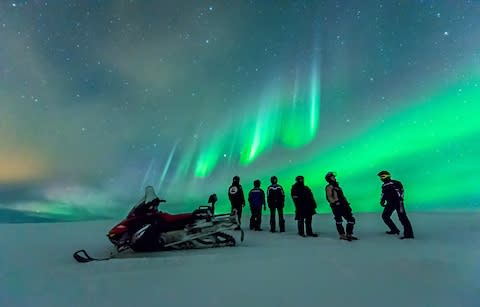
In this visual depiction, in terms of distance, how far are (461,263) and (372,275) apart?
2.17 metres

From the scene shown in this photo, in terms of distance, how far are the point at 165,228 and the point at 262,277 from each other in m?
4.00

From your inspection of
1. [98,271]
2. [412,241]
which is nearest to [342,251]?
[412,241]

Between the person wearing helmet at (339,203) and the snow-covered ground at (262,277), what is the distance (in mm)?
1120

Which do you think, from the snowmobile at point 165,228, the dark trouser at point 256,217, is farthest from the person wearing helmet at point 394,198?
the snowmobile at point 165,228

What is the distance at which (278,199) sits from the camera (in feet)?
39.5

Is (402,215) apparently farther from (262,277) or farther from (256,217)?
(262,277)

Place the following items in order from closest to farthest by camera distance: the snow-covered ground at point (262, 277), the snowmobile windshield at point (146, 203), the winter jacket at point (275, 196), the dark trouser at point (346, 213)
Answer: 1. the snow-covered ground at point (262, 277)
2. the snowmobile windshield at point (146, 203)
3. the dark trouser at point (346, 213)
4. the winter jacket at point (275, 196)

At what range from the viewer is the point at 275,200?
12117 mm

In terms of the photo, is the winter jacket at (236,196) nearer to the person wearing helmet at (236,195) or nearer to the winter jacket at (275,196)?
the person wearing helmet at (236,195)

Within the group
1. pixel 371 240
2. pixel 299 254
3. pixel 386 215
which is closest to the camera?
pixel 299 254

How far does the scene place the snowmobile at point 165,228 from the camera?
7.89 metres

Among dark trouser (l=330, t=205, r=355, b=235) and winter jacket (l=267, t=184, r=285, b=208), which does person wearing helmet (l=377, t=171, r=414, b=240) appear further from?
winter jacket (l=267, t=184, r=285, b=208)

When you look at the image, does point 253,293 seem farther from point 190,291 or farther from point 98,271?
point 98,271

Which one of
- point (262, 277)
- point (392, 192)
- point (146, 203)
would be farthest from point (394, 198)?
point (146, 203)
